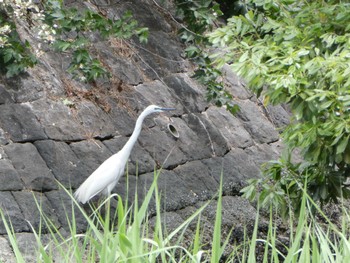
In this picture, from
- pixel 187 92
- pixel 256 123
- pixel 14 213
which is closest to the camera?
pixel 14 213

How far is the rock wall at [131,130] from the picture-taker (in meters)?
6.89

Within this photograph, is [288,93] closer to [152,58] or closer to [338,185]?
[338,185]

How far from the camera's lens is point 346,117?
545 cm

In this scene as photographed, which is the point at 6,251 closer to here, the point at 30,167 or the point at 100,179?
the point at 30,167

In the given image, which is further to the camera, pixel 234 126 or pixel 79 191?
pixel 234 126

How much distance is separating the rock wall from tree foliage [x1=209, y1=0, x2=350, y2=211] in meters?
1.14

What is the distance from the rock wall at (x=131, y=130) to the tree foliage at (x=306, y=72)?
1140 mm

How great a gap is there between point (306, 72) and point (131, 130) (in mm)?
2898

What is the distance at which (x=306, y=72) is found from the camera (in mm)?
5680

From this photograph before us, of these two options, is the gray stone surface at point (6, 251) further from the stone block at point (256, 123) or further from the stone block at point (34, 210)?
the stone block at point (256, 123)

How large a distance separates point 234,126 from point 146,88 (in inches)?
51.2

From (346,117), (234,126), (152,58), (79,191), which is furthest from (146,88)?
(346,117)

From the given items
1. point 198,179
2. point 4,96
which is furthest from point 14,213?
point 198,179

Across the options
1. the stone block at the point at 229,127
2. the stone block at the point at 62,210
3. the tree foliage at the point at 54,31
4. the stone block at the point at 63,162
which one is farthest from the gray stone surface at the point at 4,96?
the stone block at the point at 229,127
